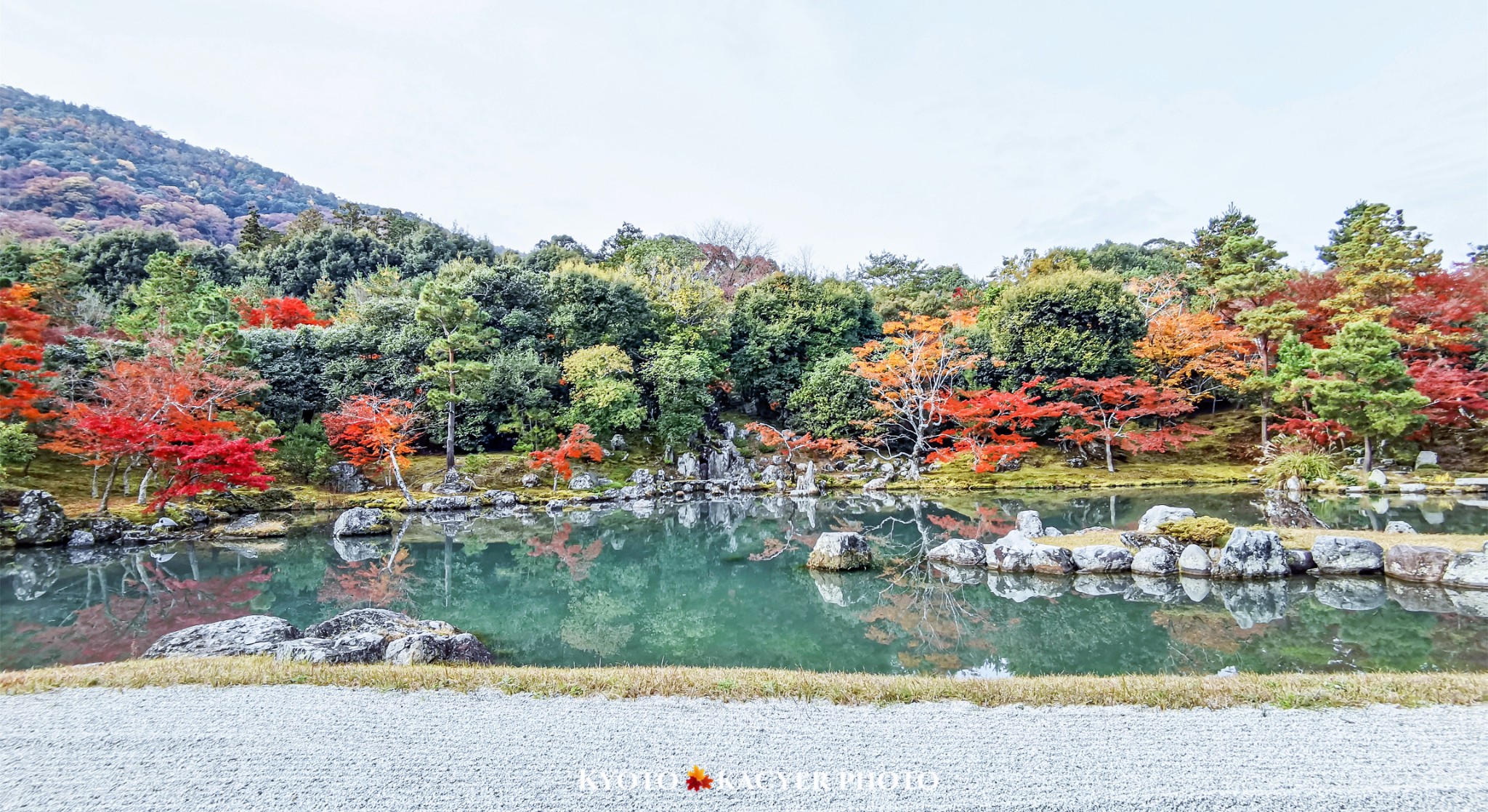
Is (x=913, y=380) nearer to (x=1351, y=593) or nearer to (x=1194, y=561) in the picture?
(x=1194, y=561)

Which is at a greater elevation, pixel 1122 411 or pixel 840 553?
A: pixel 1122 411

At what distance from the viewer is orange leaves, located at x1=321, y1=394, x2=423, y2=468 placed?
697 inches

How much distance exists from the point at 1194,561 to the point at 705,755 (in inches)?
335

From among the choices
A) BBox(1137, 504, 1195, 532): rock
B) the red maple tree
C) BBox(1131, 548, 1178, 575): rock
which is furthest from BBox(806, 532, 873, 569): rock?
the red maple tree

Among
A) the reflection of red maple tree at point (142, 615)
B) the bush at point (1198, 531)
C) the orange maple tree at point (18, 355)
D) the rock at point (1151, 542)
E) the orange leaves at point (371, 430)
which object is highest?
the orange maple tree at point (18, 355)

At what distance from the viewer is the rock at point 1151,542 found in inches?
373

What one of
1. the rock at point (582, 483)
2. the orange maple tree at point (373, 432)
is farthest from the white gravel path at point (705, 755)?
the rock at point (582, 483)

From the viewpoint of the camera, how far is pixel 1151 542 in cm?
972

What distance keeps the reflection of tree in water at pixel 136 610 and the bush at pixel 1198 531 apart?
13.2 meters

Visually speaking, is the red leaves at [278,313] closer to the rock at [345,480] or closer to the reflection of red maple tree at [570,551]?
A: the rock at [345,480]

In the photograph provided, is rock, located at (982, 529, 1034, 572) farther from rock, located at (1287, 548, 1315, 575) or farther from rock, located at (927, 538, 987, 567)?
rock, located at (1287, 548, 1315, 575)

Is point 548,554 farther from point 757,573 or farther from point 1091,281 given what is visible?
point 1091,281

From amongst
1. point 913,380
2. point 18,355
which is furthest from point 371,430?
point 913,380

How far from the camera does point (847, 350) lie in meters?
25.2
